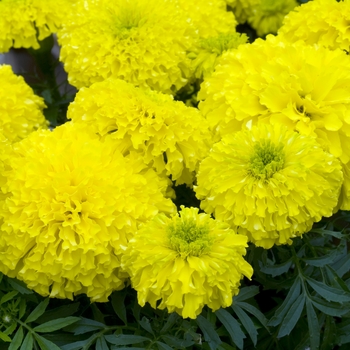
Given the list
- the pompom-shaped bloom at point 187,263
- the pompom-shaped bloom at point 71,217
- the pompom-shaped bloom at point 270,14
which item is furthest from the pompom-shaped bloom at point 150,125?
the pompom-shaped bloom at point 270,14

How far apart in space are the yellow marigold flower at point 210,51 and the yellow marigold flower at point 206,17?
10 centimetres

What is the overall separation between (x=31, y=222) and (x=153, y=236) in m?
0.18

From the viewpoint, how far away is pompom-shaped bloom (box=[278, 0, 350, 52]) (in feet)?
2.92

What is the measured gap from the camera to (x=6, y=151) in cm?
72

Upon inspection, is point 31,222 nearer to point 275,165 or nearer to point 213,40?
point 275,165

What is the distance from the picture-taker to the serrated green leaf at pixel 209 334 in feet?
2.18

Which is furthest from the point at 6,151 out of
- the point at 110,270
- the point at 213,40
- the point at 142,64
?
the point at 213,40

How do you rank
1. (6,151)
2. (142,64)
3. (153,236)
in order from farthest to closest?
(142,64), (6,151), (153,236)

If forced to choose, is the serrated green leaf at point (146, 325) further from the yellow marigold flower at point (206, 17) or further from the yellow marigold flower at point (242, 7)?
the yellow marigold flower at point (242, 7)

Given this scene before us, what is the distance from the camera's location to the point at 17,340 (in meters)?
0.69

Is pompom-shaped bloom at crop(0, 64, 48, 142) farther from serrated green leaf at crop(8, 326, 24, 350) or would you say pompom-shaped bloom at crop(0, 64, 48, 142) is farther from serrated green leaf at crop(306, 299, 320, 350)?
serrated green leaf at crop(306, 299, 320, 350)

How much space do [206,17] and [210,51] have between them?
0.54 ft

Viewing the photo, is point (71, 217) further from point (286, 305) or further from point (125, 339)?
point (286, 305)

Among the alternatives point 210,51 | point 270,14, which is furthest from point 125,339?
point 270,14
